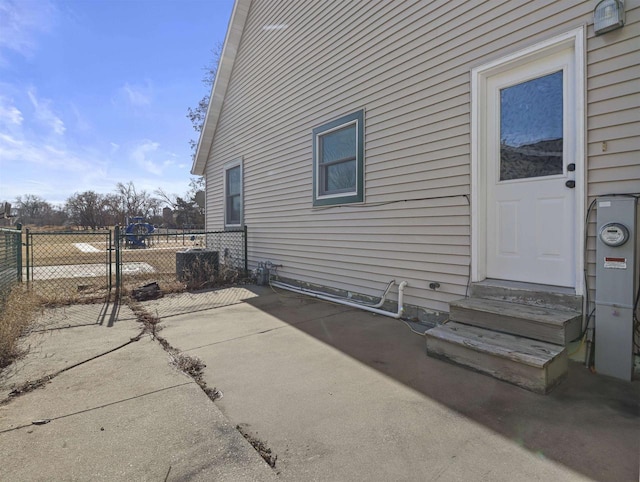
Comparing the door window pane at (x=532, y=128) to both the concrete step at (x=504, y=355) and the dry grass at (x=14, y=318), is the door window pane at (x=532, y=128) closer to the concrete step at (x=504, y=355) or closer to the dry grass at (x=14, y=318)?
the concrete step at (x=504, y=355)

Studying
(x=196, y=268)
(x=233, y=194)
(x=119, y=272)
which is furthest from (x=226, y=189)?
(x=119, y=272)

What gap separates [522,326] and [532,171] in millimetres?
1441

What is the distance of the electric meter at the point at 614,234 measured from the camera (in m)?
2.26

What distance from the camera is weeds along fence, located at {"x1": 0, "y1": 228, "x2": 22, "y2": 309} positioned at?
434cm

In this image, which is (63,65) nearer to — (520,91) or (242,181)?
(242,181)

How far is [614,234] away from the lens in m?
2.30

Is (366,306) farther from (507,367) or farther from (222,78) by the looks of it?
(222,78)

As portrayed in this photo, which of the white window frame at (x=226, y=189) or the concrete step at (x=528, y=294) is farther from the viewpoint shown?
the white window frame at (x=226, y=189)

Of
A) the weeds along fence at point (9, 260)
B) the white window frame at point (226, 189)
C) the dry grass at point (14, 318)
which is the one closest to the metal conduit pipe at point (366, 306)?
the white window frame at point (226, 189)

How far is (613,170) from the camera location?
2461 mm

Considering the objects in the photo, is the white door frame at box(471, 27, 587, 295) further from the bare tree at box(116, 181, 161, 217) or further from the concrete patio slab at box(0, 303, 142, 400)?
the bare tree at box(116, 181, 161, 217)

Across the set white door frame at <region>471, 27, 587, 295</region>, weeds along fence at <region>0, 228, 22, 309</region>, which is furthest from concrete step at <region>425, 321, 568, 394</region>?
weeds along fence at <region>0, 228, 22, 309</region>

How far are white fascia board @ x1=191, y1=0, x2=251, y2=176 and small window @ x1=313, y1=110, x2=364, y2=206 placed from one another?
13.9ft

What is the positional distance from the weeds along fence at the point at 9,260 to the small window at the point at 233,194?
4072mm
